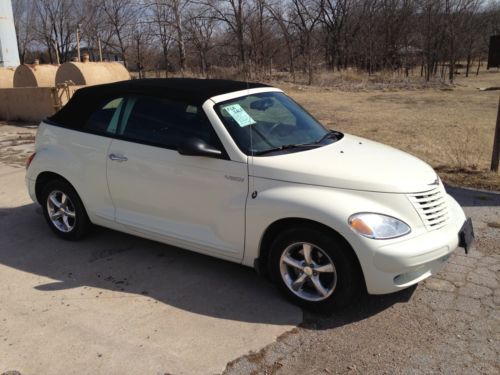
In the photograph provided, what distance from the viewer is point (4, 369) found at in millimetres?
3117

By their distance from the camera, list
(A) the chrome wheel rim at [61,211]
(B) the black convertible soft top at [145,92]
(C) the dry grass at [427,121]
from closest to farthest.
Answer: (B) the black convertible soft top at [145,92]
(A) the chrome wheel rim at [61,211]
(C) the dry grass at [427,121]

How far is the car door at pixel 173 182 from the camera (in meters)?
3.96

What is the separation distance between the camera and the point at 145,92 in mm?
4590

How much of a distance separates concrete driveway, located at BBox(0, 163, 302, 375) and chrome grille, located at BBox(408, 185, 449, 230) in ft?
3.88

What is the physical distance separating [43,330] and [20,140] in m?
9.52

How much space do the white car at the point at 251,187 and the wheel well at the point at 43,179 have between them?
0.02 meters

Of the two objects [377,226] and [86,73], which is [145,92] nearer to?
[377,226]

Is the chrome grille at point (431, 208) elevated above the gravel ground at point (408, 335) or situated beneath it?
elevated above

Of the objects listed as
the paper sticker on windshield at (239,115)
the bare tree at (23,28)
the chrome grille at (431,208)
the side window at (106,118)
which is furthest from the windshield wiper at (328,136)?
the bare tree at (23,28)

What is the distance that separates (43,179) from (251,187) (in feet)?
8.63

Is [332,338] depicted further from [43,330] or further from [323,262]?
[43,330]

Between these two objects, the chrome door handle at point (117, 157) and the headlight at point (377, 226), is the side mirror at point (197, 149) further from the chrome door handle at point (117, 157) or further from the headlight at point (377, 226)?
the headlight at point (377, 226)

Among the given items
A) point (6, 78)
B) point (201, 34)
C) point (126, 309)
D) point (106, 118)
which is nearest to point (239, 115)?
point (106, 118)

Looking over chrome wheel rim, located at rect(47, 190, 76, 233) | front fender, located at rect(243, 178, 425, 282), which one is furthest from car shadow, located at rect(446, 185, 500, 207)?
chrome wheel rim, located at rect(47, 190, 76, 233)
